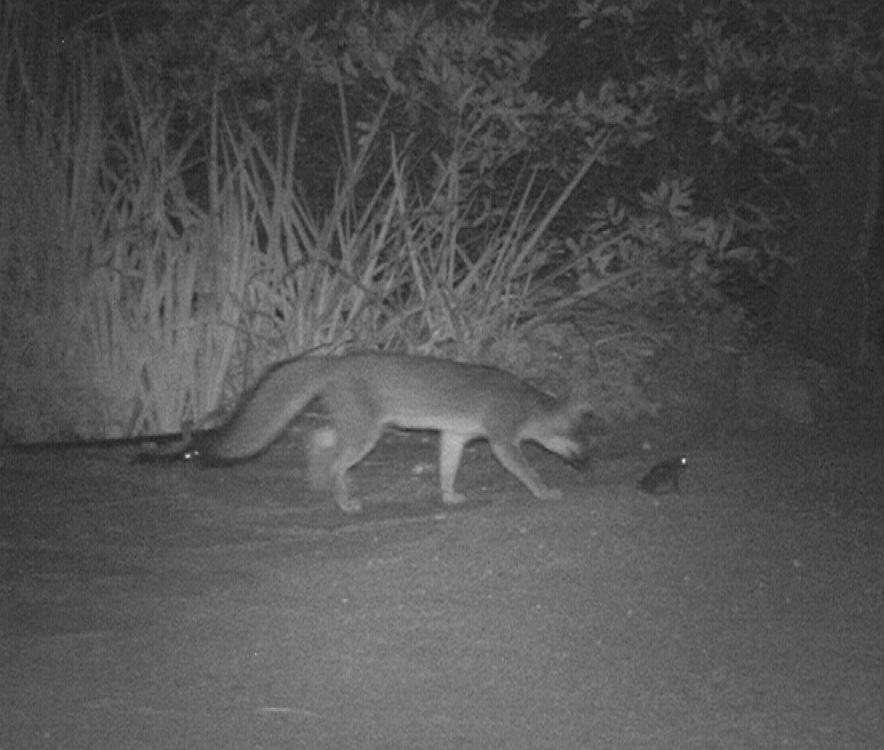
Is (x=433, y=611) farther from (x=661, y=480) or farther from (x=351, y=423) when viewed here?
(x=351, y=423)

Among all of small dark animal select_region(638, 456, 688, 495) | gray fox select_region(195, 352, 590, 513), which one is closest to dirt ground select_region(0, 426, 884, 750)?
small dark animal select_region(638, 456, 688, 495)

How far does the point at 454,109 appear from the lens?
12.8 metres

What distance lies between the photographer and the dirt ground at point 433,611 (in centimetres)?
600

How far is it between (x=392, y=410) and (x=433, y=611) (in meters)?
2.97

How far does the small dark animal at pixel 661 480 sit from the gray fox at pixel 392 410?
0.57 meters

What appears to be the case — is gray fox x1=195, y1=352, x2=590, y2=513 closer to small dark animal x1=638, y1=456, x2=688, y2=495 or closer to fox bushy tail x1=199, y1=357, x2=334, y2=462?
fox bushy tail x1=199, y1=357, x2=334, y2=462

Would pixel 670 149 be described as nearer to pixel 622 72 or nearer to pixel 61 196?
pixel 622 72

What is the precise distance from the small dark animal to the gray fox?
1.87 ft

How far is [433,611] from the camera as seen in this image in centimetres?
735

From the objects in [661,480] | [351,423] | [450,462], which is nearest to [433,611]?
[661,480]

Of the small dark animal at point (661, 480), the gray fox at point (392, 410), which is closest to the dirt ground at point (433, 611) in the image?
the small dark animal at point (661, 480)

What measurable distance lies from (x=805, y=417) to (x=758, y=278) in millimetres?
2349

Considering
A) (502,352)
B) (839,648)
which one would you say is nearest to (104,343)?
(502,352)

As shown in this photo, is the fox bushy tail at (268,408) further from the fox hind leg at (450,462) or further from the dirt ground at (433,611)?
the fox hind leg at (450,462)
